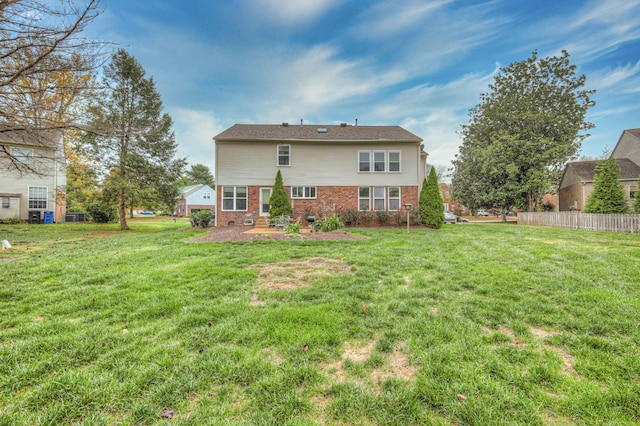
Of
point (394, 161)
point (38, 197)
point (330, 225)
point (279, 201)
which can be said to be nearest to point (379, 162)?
point (394, 161)

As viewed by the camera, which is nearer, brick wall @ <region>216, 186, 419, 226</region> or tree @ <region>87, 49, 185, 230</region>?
tree @ <region>87, 49, 185, 230</region>

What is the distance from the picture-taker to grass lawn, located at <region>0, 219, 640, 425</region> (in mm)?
1811

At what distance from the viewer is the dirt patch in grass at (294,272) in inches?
180

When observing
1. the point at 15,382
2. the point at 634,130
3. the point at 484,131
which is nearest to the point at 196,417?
the point at 15,382

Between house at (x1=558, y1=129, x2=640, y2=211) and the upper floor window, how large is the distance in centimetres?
1924

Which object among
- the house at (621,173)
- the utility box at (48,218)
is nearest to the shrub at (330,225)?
the utility box at (48,218)

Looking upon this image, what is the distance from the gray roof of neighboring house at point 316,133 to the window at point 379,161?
96 centimetres

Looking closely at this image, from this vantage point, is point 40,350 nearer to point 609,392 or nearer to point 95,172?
point 609,392

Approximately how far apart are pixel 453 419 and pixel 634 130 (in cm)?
3898

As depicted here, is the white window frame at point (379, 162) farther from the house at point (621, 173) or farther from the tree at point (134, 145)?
the house at point (621, 173)

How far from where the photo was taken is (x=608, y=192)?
52.4 ft

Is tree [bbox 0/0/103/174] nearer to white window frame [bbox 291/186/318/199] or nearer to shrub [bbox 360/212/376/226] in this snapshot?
white window frame [bbox 291/186/318/199]

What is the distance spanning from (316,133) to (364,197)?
18.4 feet

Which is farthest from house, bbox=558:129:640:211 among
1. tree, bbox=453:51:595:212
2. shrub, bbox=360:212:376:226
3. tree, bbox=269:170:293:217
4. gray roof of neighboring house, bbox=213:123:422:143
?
tree, bbox=269:170:293:217
